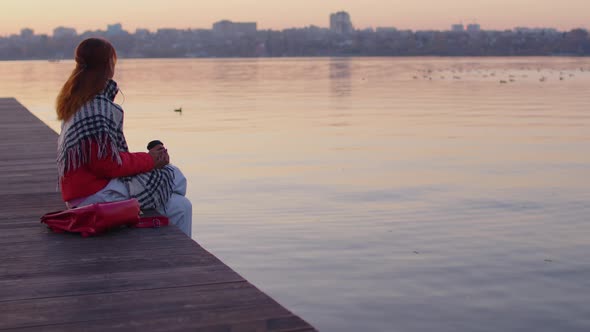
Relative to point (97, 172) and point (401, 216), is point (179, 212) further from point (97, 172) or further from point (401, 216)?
point (401, 216)

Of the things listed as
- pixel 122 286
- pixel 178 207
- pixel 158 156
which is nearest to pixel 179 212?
pixel 178 207

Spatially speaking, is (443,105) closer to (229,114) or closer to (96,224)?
(229,114)

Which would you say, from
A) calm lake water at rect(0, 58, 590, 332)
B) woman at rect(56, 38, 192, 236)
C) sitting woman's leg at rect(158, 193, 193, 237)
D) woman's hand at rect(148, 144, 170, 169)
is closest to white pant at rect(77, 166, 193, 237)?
sitting woman's leg at rect(158, 193, 193, 237)

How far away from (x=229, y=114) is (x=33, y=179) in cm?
1933

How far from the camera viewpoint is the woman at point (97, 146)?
19.9ft

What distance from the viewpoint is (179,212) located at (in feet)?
22.4

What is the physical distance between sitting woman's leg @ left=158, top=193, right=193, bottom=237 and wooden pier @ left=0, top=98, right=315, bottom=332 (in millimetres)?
354

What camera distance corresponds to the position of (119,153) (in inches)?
247

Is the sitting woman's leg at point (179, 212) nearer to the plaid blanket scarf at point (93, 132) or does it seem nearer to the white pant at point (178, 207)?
the white pant at point (178, 207)

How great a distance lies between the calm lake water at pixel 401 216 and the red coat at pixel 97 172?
1.80 metres

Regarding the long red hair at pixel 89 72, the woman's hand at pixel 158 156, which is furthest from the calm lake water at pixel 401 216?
the long red hair at pixel 89 72

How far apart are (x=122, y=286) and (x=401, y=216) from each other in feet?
20.8

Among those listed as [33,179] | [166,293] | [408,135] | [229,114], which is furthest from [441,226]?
[229,114]

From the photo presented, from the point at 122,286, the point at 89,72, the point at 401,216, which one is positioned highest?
the point at 89,72
